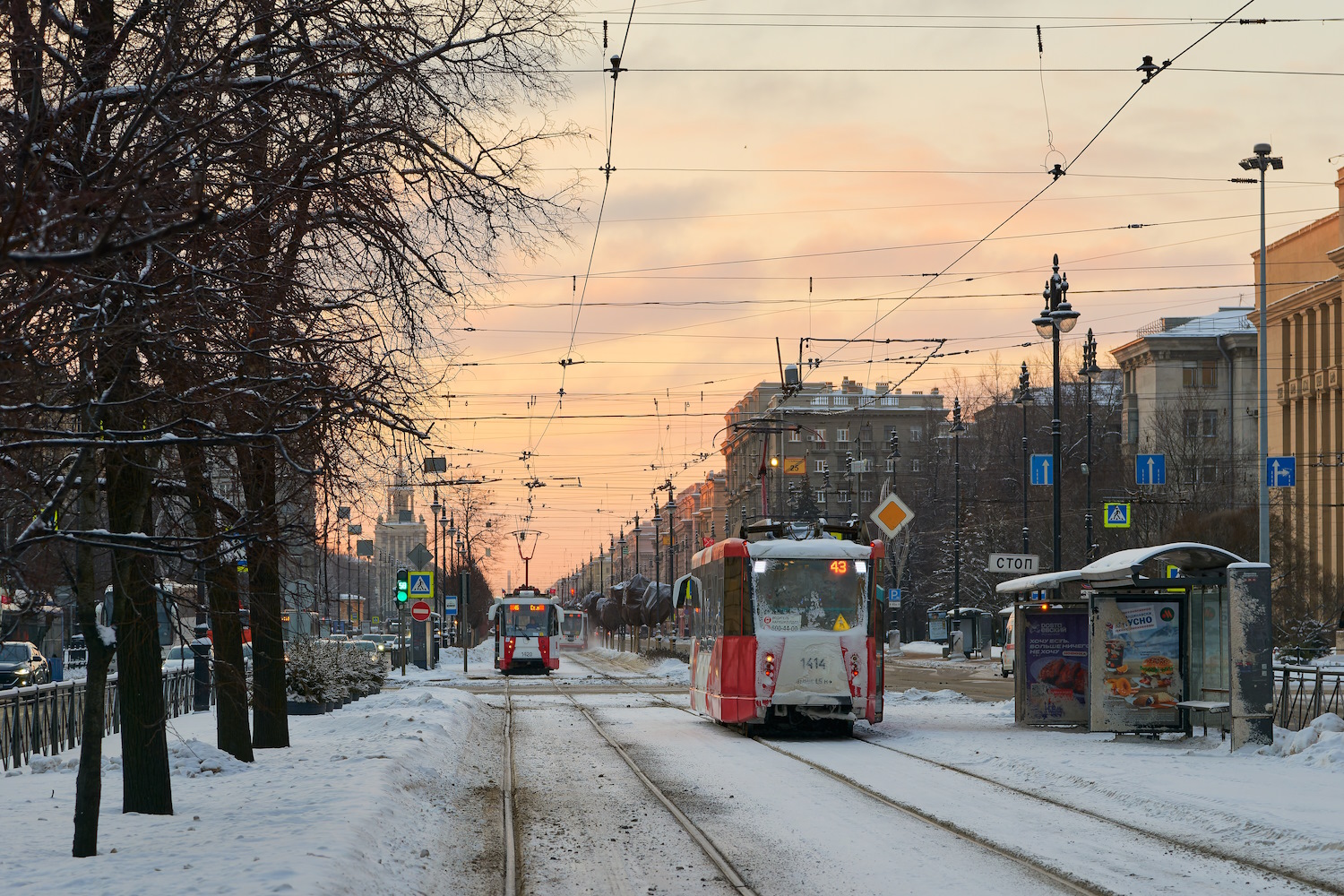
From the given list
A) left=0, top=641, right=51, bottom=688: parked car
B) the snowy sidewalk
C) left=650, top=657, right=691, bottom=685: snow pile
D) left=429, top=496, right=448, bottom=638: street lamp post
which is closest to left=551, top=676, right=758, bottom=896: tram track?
the snowy sidewalk

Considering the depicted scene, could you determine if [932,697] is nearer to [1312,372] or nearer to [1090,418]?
[1090,418]

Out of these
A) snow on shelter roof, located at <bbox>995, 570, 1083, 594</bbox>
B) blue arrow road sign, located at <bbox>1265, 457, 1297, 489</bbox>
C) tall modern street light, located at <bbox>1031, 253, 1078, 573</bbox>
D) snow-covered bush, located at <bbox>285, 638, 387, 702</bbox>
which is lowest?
snow-covered bush, located at <bbox>285, 638, 387, 702</bbox>

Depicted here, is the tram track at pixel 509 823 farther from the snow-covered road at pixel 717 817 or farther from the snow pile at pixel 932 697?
the snow pile at pixel 932 697

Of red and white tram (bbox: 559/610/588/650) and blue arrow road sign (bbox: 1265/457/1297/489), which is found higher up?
blue arrow road sign (bbox: 1265/457/1297/489)

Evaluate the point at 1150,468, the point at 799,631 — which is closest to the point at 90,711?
the point at 799,631

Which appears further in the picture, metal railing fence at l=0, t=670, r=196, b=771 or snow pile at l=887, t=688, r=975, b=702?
snow pile at l=887, t=688, r=975, b=702

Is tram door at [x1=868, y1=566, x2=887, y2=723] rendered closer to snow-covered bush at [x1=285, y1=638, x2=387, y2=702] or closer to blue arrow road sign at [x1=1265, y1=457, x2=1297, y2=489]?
snow-covered bush at [x1=285, y1=638, x2=387, y2=702]

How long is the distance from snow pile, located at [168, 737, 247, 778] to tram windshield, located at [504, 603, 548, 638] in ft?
119

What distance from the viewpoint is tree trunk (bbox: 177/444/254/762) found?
9766 mm

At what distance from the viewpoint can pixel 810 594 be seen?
69.1ft

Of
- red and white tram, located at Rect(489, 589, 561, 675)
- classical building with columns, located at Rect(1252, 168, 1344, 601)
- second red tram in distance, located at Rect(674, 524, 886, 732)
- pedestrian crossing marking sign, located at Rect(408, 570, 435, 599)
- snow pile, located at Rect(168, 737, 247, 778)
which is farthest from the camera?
classical building with columns, located at Rect(1252, 168, 1344, 601)

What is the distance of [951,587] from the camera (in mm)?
80438

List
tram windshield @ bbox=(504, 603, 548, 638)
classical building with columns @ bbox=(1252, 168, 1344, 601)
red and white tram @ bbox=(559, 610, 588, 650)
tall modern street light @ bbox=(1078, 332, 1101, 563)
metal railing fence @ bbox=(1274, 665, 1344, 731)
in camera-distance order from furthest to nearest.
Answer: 1. red and white tram @ bbox=(559, 610, 588, 650)
2. classical building with columns @ bbox=(1252, 168, 1344, 601)
3. tram windshield @ bbox=(504, 603, 548, 638)
4. tall modern street light @ bbox=(1078, 332, 1101, 563)
5. metal railing fence @ bbox=(1274, 665, 1344, 731)

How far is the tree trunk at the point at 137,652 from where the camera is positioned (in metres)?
9.95
